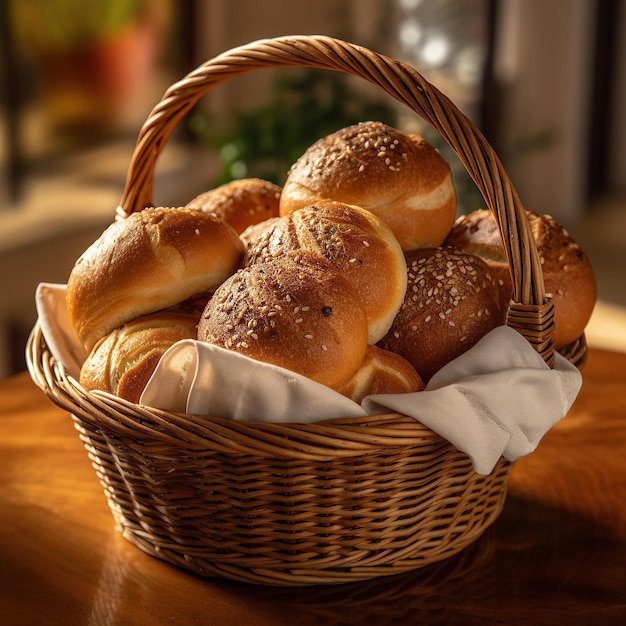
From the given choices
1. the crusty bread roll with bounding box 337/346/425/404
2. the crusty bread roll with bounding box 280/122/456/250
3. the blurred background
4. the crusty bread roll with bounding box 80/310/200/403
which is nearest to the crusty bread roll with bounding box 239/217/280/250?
the crusty bread roll with bounding box 280/122/456/250

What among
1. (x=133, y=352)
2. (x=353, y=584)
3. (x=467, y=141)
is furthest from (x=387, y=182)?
(x=353, y=584)

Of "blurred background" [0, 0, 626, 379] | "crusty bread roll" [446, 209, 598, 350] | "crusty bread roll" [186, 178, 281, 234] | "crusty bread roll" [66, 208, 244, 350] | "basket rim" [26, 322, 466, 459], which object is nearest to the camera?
"basket rim" [26, 322, 466, 459]

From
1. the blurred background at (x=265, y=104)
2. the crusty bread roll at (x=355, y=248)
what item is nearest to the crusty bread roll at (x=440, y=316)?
the crusty bread roll at (x=355, y=248)

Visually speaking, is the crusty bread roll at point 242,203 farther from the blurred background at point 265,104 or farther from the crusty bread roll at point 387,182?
the blurred background at point 265,104

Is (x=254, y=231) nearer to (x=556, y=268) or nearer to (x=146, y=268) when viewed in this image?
(x=146, y=268)

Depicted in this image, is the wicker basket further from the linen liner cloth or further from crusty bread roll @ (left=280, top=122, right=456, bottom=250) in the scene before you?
crusty bread roll @ (left=280, top=122, right=456, bottom=250)

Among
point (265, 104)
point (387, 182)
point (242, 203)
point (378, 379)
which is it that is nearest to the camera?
point (378, 379)
